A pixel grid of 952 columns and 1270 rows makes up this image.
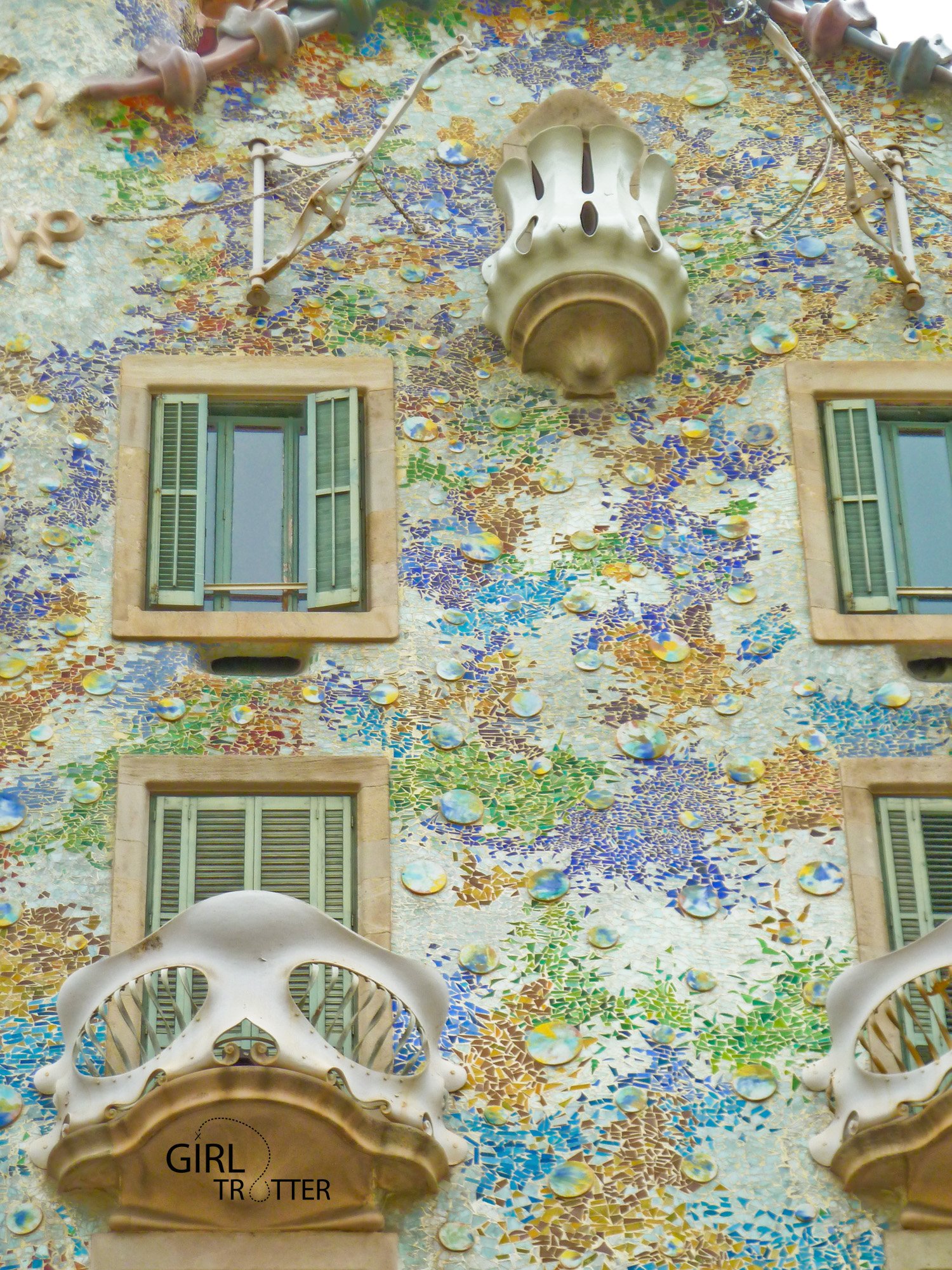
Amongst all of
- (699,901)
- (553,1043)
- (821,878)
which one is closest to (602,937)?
(699,901)

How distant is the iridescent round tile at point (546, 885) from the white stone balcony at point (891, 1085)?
155cm

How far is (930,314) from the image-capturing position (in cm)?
1653

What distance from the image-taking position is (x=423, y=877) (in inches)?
564

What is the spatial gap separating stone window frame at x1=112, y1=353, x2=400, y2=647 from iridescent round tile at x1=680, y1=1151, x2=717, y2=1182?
11.0 feet

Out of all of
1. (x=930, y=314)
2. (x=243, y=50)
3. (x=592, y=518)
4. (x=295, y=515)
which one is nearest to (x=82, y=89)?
(x=243, y=50)

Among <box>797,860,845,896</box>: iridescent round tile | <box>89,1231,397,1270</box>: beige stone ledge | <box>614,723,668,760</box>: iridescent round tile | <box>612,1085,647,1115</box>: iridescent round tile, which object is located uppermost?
<box>614,723,668,760</box>: iridescent round tile

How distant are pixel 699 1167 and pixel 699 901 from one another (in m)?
1.46

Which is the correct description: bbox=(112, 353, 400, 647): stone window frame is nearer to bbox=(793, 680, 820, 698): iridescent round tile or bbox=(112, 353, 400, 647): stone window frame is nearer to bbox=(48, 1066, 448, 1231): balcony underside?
bbox=(793, 680, 820, 698): iridescent round tile

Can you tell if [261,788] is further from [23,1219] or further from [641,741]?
[23,1219]

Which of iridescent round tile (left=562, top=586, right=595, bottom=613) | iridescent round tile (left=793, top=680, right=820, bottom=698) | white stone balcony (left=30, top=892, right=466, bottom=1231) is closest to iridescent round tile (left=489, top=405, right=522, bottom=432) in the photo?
iridescent round tile (left=562, top=586, right=595, bottom=613)

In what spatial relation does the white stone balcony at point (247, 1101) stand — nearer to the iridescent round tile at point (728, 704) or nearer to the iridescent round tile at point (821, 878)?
the iridescent round tile at point (821, 878)

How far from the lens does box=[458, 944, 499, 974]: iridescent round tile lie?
1406cm

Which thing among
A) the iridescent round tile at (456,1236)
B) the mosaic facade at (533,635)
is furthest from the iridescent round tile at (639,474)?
the iridescent round tile at (456,1236)

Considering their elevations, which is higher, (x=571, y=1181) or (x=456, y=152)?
(x=456, y=152)
